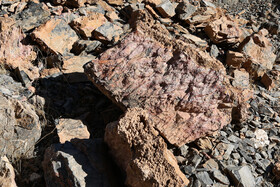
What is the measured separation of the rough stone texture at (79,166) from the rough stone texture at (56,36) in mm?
2064

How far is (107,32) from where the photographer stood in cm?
494

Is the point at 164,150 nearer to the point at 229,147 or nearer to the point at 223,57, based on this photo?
the point at 229,147

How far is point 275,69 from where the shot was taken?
537 cm

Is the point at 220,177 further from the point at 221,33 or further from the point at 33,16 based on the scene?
the point at 33,16

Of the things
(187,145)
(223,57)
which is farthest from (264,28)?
(187,145)

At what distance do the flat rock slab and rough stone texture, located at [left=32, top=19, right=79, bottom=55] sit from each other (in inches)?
51.7

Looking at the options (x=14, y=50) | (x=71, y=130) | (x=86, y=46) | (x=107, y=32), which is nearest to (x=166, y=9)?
(x=107, y=32)

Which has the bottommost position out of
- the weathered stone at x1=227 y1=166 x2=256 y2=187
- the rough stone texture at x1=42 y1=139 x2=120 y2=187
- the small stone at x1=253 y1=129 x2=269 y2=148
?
the small stone at x1=253 y1=129 x2=269 y2=148

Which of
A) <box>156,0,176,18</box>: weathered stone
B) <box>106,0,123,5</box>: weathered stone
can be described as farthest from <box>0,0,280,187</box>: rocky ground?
<box>106,0,123,5</box>: weathered stone

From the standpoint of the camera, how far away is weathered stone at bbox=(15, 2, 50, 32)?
4934 millimetres

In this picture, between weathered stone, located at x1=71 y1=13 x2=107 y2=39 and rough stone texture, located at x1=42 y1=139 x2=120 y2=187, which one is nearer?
rough stone texture, located at x1=42 y1=139 x2=120 y2=187

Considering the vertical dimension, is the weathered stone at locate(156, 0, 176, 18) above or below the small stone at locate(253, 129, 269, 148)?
above

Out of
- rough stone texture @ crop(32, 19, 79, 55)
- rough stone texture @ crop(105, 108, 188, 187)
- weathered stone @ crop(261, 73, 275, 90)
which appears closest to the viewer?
rough stone texture @ crop(105, 108, 188, 187)

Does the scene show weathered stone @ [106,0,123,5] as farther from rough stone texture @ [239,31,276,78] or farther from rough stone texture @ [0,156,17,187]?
rough stone texture @ [0,156,17,187]
